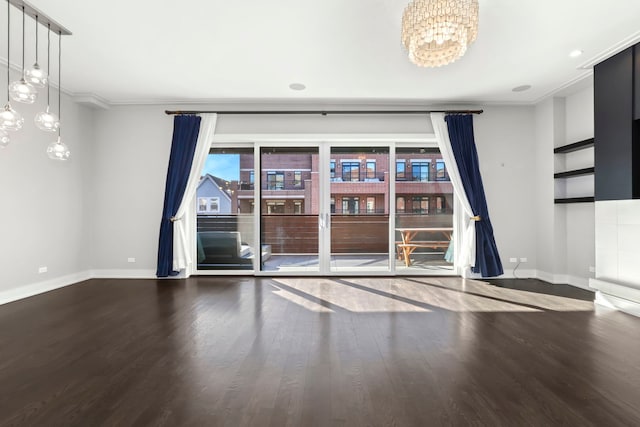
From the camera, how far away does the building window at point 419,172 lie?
5836 millimetres

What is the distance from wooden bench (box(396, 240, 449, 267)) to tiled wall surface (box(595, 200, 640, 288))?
2.15 meters

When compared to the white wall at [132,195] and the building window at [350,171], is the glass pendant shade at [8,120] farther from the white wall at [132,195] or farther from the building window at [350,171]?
the building window at [350,171]

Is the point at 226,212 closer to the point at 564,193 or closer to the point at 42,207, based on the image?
the point at 42,207

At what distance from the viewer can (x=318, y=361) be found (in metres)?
2.49

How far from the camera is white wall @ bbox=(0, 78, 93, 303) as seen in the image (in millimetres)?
4238

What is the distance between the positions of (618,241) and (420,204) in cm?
266

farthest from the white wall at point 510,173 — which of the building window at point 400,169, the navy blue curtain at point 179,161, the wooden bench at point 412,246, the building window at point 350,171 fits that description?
the navy blue curtain at point 179,161

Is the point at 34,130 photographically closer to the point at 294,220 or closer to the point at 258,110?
the point at 258,110

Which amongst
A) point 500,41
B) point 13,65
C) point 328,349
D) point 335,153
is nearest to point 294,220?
point 335,153

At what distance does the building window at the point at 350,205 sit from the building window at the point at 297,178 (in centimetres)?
83

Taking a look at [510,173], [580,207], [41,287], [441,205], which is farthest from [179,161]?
[580,207]

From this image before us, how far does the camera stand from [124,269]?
5.60 metres

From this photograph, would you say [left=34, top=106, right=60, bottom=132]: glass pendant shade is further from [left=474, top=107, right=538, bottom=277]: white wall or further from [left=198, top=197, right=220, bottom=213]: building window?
[left=474, top=107, right=538, bottom=277]: white wall

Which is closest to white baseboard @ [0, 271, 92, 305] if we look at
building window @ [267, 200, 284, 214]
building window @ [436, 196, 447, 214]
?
building window @ [267, 200, 284, 214]
